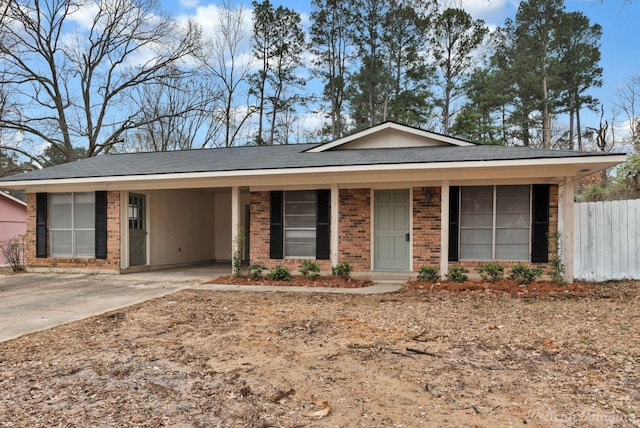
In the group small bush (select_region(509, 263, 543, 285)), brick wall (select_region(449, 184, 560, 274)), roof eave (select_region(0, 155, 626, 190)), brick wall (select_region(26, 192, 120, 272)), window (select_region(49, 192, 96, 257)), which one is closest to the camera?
roof eave (select_region(0, 155, 626, 190))

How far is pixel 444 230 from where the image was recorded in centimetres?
880

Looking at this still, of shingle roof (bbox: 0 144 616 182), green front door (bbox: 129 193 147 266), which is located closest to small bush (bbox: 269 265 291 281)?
shingle roof (bbox: 0 144 616 182)

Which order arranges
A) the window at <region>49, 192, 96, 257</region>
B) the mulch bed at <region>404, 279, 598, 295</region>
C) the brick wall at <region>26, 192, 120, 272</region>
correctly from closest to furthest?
the mulch bed at <region>404, 279, 598, 295</region> < the brick wall at <region>26, 192, 120, 272</region> < the window at <region>49, 192, 96, 257</region>

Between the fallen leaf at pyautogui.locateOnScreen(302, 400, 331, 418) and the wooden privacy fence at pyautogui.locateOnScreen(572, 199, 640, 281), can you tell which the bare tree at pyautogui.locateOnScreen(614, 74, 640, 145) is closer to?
the wooden privacy fence at pyautogui.locateOnScreen(572, 199, 640, 281)

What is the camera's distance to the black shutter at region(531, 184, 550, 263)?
874 centimetres

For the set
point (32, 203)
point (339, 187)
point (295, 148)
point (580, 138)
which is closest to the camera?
point (339, 187)

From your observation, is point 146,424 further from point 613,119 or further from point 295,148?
point 613,119

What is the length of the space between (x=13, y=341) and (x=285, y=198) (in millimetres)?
6028

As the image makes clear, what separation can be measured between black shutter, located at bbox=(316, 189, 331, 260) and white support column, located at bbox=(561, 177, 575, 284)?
190 inches

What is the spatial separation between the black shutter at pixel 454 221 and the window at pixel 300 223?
119 inches

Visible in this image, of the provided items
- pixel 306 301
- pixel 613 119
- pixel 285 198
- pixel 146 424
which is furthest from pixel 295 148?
pixel 613 119

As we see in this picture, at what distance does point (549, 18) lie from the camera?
2075 cm

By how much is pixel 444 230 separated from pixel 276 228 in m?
3.81

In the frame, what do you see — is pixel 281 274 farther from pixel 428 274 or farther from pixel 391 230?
pixel 428 274
